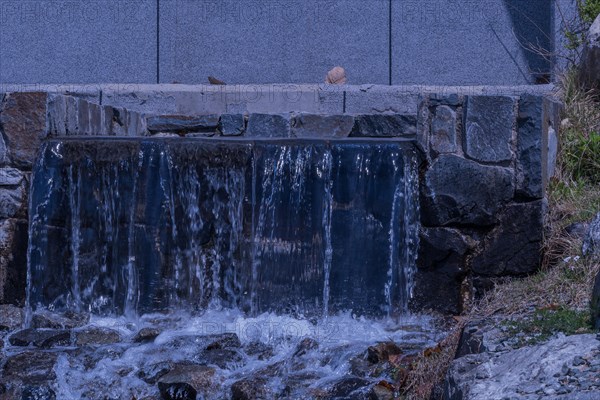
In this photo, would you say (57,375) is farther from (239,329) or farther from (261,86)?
(261,86)

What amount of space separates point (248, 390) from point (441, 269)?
151cm

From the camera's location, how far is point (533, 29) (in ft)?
24.2

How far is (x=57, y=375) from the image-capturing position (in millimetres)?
4305

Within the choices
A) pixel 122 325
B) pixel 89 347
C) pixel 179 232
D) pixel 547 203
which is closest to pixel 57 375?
pixel 89 347

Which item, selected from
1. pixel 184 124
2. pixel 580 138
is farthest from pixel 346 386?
pixel 184 124

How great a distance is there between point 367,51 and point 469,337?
3.88 m

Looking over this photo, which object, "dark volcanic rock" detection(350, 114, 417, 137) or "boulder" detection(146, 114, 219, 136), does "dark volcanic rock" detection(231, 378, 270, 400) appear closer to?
"dark volcanic rock" detection(350, 114, 417, 137)

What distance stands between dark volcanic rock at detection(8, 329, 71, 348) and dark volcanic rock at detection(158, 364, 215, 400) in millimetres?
817

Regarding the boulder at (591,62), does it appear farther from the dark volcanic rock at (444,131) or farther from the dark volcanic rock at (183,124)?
the dark volcanic rock at (183,124)

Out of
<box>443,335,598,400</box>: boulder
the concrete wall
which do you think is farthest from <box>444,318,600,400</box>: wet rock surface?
the concrete wall

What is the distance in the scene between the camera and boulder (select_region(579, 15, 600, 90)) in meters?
6.20

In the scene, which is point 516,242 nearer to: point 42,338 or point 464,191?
point 464,191

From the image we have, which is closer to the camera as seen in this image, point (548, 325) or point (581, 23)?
point (548, 325)

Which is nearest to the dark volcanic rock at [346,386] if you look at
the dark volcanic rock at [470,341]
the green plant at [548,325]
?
the dark volcanic rock at [470,341]
